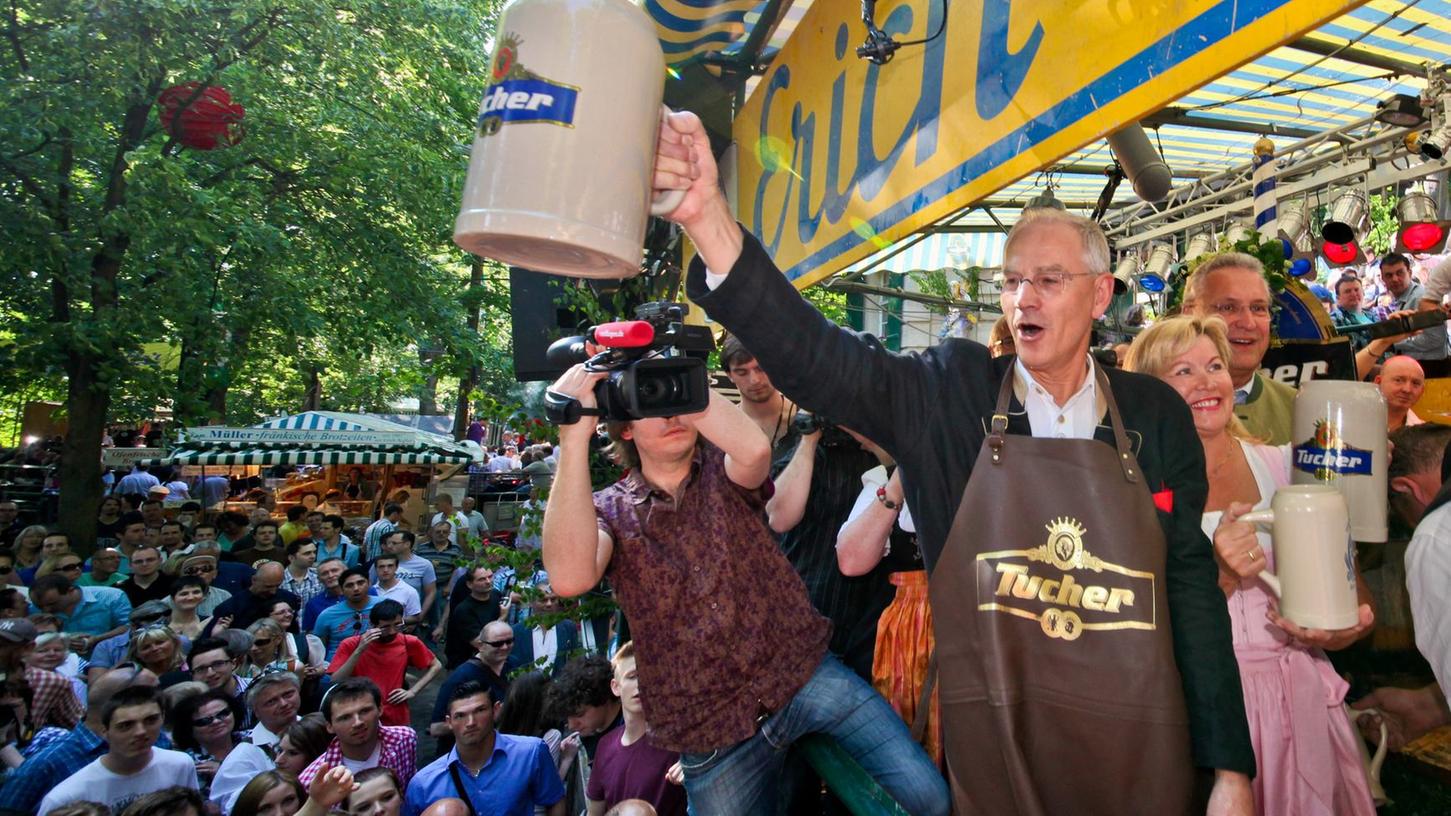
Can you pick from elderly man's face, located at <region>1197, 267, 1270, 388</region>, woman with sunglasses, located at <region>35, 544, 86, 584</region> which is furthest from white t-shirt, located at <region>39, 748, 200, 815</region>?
elderly man's face, located at <region>1197, 267, 1270, 388</region>

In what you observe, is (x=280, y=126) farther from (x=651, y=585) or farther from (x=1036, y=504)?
(x=1036, y=504)

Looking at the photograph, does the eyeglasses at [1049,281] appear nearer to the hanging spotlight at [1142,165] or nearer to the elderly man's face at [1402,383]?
the hanging spotlight at [1142,165]

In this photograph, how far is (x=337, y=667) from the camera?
6.68m

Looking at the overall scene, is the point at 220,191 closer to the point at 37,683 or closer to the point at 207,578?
the point at 207,578

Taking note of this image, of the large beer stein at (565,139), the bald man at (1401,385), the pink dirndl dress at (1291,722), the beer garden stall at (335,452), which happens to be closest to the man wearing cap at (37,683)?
the large beer stein at (565,139)

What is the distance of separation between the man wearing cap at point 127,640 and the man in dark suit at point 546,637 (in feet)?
7.92

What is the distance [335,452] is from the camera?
617 inches

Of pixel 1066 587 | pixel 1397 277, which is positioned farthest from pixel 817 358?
pixel 1397 277

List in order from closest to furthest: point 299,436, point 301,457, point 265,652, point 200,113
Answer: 1. point 265,652
2. point 200,113
3. point 301,457
4. point 299,436

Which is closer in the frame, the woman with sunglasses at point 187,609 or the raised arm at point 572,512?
the raised arm at point 572,512

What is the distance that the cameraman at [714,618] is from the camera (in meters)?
2.06

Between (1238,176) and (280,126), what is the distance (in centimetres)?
1071

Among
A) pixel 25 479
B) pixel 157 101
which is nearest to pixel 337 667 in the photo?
pixel 157 101

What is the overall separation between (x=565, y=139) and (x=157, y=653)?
6100 mm
